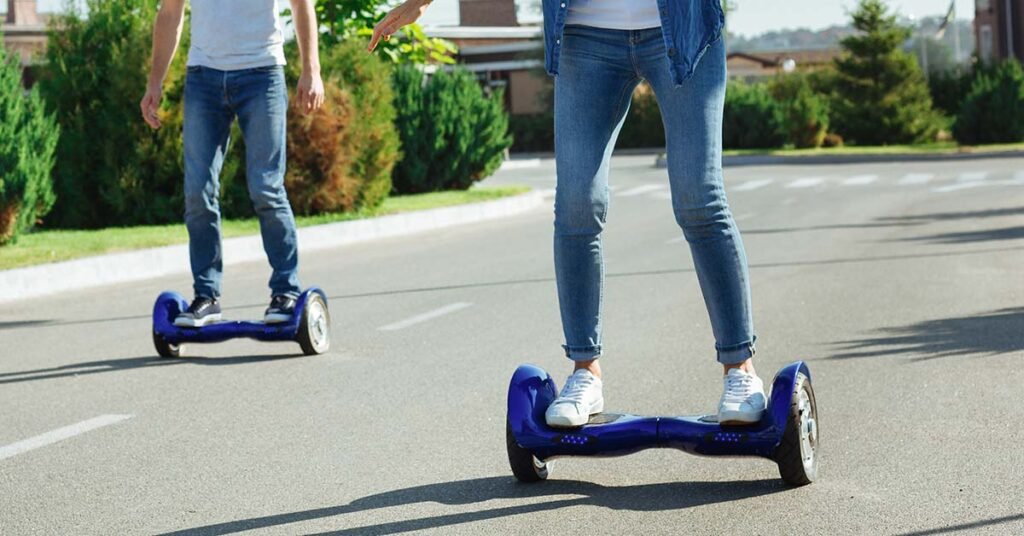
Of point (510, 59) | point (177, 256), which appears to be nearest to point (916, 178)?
point (177, 256)

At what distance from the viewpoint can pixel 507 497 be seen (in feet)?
14.9

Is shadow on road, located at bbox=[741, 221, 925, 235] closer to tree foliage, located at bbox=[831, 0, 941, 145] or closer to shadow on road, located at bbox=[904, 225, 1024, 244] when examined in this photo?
shadow on road, located at bbox=[904, 225, 1024, 244]

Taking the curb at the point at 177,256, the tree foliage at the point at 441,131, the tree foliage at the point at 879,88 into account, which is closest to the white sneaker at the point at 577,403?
the curb at the point at 177,256

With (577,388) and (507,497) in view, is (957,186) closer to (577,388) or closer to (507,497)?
(577,388)

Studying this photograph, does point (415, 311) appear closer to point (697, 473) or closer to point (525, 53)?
point (697, 473)

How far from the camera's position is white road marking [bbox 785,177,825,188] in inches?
1230

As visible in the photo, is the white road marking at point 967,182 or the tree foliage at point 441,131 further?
the tree foliage at point 441,131

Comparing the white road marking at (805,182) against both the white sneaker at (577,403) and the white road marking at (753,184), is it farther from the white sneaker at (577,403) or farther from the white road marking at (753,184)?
the white sneaker at (577,403)

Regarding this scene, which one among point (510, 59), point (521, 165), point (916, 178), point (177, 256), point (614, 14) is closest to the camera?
point (614, 14)

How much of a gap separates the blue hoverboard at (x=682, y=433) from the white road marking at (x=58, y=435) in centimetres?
183

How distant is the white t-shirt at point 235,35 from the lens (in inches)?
298

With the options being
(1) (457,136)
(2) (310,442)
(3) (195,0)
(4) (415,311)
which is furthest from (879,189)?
(2) (310,442)

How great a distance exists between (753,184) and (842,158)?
42.7 feet

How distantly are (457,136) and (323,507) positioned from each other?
2401 cm
